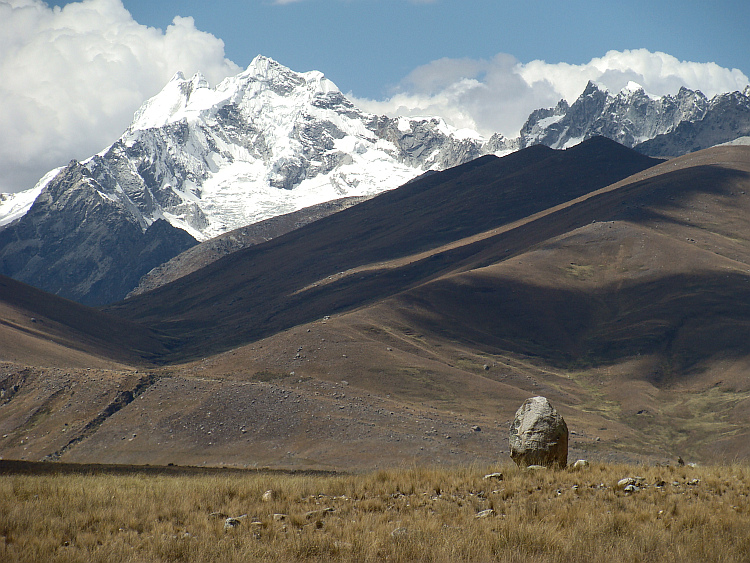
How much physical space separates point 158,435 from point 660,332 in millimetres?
67378

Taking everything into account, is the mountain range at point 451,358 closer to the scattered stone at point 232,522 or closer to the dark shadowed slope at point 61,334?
the dark shadowed slope at point 61,334

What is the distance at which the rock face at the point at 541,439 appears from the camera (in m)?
20.1

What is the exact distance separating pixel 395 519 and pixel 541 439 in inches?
300

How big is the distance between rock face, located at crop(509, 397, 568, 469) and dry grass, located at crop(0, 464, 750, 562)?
224 centimetres

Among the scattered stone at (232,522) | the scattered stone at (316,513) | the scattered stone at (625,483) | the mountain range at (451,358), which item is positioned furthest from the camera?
the mountain range at (451,358)

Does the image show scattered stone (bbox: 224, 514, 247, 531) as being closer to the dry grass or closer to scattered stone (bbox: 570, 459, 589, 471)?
the dry grass

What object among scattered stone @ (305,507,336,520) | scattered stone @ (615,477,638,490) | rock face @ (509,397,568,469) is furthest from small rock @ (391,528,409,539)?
rock face @ (509,397,568,469)

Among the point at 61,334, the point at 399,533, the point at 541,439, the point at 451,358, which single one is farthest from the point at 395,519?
the point at 61,334

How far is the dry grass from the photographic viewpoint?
38.8 ft

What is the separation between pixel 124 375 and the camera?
85812 mm

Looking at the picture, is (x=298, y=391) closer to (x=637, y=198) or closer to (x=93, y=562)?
(x=93, y=562)

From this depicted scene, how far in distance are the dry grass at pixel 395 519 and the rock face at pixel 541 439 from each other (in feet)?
7.36

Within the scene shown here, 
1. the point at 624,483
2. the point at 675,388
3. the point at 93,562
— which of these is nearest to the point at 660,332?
the point at 675,388

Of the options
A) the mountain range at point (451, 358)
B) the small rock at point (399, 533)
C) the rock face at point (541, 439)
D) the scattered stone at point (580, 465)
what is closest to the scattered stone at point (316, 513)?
the small rock at point (399, 533)
